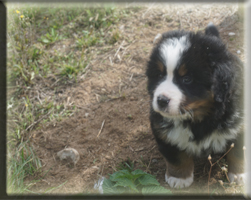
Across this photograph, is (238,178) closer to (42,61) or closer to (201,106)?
(201,106)

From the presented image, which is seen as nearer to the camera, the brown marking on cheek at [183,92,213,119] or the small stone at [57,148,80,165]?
the brown marking on cheek at [183,92,213,119]

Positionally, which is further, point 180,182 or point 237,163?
point 180,182

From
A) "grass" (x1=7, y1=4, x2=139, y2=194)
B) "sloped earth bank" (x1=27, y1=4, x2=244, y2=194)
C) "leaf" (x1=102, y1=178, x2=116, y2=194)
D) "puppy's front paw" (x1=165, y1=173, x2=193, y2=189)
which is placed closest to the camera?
"leaf" (x1=102, y1=178, x2=116, y2=194)

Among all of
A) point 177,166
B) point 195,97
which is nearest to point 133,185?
point 177,166

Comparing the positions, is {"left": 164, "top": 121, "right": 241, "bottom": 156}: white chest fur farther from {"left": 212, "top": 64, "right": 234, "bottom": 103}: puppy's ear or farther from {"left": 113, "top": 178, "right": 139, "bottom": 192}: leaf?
{"left": 113, "top": 178, "right": 139, "bottom": 192}: leaf

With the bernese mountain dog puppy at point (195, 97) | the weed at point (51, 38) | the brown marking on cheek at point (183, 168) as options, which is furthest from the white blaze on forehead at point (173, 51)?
the weed at point (51, 38)

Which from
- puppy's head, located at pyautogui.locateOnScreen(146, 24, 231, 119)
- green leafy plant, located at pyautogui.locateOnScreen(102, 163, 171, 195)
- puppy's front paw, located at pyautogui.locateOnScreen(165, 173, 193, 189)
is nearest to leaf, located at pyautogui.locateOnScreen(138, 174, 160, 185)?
green leafy plant, located at pyautogui.locateOnScreen(102, 163, 171, 195)

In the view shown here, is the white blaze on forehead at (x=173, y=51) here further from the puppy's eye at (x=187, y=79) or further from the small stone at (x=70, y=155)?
the small stone at (x=70, y=155)
